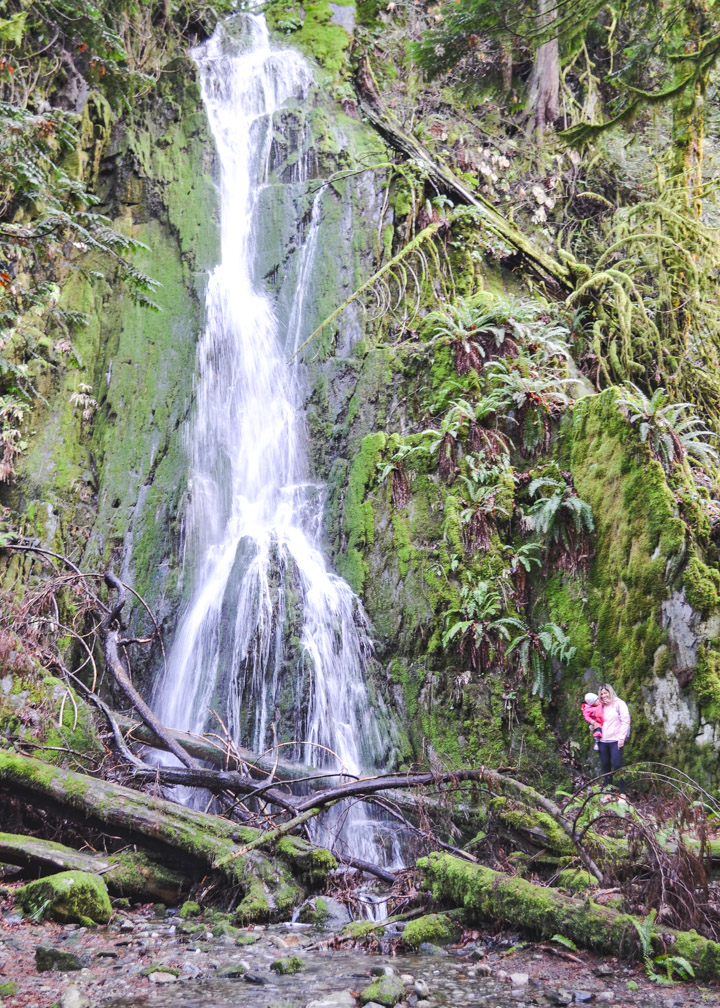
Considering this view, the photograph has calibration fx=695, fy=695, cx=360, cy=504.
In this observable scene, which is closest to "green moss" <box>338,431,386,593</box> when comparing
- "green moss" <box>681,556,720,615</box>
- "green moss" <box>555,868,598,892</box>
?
"green moss" <box>681,556,720,615</box>

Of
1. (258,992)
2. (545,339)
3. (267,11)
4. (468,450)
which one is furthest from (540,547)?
(267,11)

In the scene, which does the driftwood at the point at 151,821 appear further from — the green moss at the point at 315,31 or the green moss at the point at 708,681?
the green moss at the point at 315,31

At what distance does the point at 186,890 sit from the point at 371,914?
129cm

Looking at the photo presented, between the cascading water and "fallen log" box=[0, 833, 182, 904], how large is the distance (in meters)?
1.34

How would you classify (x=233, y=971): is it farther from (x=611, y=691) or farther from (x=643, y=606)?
(x=643, y=606)

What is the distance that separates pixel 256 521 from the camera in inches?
365

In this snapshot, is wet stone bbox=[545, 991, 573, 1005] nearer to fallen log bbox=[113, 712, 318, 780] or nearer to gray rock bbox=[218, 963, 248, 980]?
gray rock bbox=[218, 963, 248, 980]

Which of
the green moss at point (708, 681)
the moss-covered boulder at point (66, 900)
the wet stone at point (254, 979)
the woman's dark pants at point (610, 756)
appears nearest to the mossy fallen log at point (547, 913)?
the wet stone at point (254, 979)

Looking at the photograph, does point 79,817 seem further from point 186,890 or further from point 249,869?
point 249,869

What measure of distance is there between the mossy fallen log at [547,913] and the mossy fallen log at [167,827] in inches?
38.9

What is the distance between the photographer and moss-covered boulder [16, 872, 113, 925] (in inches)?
158

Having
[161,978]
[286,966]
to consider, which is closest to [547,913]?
[286,966]

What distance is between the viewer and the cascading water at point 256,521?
7367 millimetres

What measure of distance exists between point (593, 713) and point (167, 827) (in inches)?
145
